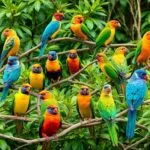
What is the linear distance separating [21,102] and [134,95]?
3.93 feet

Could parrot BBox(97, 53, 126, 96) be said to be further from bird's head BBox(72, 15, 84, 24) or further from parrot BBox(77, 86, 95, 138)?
bird's head BBox(72, 15, 84, 24)

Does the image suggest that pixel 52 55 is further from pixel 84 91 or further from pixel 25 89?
pixel 84 91

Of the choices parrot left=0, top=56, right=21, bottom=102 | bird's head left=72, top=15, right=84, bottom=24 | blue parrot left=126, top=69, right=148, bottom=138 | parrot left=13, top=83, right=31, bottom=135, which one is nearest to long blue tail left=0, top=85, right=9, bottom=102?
parrot left=0, top=56, right=21, bottom=102

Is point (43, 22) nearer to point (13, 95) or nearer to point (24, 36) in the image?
point (24, 36)

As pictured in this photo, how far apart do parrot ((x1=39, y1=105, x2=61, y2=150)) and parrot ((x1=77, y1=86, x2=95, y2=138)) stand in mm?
221

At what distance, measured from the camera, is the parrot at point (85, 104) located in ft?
19.0

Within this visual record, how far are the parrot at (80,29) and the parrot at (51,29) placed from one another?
18 cm

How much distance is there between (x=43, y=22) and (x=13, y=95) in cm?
200

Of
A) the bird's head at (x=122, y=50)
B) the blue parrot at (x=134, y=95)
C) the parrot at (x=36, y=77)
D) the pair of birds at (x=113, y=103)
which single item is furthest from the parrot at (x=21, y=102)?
the bird's head at (x=122, y=50)

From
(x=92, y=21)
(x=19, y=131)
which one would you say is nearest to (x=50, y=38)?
(x=92, y=21)

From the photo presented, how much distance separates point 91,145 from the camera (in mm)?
6133

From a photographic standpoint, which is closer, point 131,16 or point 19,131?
point 19,131

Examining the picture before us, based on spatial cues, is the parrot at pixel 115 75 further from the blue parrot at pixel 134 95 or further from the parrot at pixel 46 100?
the parrot at pixel 46 100

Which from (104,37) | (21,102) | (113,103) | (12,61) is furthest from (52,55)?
(113,103)
